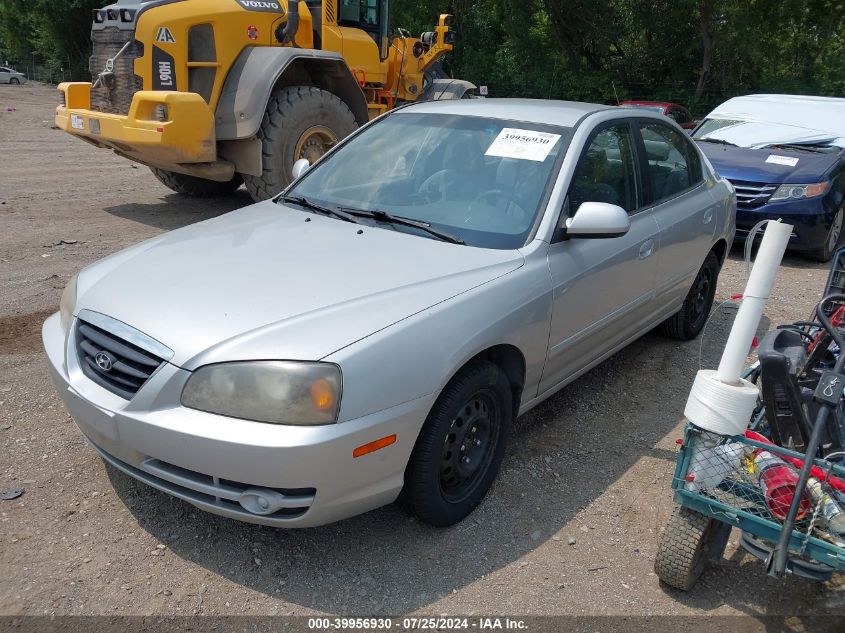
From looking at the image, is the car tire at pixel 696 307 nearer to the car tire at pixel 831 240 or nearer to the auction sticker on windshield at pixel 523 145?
the auction sticker on windshield at pixel 523 145

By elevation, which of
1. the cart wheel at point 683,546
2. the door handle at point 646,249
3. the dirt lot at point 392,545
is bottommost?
the dirt lot at point 392,545

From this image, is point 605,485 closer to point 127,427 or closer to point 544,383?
→ point 544,383

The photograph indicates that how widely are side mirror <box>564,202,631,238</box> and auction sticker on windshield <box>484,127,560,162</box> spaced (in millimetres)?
430

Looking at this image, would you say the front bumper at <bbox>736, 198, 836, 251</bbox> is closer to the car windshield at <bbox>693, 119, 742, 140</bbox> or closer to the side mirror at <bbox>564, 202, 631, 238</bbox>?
the car windshield at <bbox>693, 119, 742, 140</bbox>

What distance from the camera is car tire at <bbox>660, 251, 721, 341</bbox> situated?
509cm

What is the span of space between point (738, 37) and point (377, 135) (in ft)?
69.1

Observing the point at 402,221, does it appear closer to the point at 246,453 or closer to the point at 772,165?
the point at 246,453

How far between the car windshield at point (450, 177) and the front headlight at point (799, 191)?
4.83 meters

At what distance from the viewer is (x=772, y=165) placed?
777cm

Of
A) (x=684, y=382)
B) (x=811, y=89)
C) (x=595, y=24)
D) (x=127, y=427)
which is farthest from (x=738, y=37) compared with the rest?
(x=127, y=427)

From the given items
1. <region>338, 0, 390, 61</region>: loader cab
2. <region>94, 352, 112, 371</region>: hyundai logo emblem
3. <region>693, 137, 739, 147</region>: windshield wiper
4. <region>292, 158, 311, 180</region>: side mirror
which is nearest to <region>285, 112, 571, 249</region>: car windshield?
<region>292, 158, 311, 180</region>: side mirror

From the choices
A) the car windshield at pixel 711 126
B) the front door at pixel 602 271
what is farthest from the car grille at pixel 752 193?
the front door at pixel 602 271

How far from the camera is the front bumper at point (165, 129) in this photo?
279 inches

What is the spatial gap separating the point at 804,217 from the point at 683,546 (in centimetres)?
585
